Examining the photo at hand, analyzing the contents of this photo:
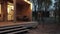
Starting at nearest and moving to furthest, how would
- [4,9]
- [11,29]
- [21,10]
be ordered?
[11,29] → [4,9] → [21,10]

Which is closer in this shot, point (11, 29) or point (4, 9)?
point (11, 29)

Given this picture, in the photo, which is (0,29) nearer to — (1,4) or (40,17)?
(1,4)

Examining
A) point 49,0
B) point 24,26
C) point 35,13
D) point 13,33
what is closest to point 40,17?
point 35,13

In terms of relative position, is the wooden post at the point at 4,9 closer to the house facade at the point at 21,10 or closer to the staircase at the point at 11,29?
the house facade at the point at 21,10

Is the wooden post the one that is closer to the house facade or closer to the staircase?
the house facade

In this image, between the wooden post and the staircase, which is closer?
the staircase

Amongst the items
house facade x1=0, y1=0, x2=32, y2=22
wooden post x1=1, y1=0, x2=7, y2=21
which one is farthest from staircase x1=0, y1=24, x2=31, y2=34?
house facade x1=0, y1=0, x2=32, y2=22

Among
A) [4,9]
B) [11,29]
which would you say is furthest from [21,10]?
[11,29]

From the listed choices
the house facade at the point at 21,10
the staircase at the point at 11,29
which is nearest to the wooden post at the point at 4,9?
the house facade at the point at 21,10

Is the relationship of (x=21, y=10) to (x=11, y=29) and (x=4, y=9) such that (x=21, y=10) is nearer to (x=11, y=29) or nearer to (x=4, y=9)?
(x=4, y=9)

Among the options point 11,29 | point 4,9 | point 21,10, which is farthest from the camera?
point 21,10

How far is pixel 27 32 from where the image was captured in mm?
9219

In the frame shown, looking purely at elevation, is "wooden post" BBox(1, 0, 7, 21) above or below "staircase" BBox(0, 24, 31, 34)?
above

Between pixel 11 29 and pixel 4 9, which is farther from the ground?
pixel 4 9
